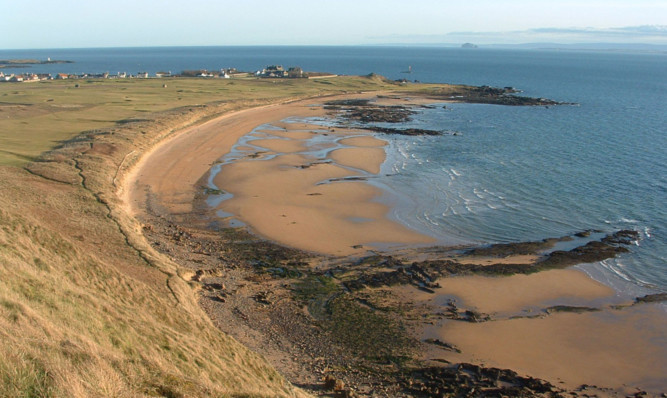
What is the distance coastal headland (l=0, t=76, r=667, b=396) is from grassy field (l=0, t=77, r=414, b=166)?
37.7ft

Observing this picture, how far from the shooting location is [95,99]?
70375 millimetres

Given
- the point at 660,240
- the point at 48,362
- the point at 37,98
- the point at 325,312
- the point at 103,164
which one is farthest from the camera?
the point at 37,98

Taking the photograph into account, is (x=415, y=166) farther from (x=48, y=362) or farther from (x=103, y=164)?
(x=48, y=362)

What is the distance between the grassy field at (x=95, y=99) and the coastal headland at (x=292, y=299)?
37.7 ft

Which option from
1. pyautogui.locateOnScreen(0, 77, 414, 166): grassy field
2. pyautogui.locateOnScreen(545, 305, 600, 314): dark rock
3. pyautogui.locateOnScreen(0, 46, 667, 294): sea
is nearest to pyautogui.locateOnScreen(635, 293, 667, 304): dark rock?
pyautogui.locateOnScreen(0, 46, 667, 294): sea

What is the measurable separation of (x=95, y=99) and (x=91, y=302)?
63.1 meters

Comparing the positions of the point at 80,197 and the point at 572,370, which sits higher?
the point at 80,197

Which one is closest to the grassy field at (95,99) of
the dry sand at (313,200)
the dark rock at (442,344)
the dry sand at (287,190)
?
the dry sand at (287,190)

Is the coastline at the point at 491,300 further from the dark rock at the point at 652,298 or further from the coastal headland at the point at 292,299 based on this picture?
the dark rock at the point at 652,298

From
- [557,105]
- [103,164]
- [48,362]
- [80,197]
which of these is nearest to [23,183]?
[80,197]

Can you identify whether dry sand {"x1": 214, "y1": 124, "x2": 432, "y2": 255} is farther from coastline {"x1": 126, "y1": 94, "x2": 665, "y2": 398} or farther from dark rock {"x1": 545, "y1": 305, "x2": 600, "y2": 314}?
dark rock {"x1": 545, "y1": 305, "x2": 600, "y2": 314}

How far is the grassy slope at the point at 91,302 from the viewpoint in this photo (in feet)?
31.5

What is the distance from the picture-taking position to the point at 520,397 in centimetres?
1424

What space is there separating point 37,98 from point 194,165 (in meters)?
40.2
